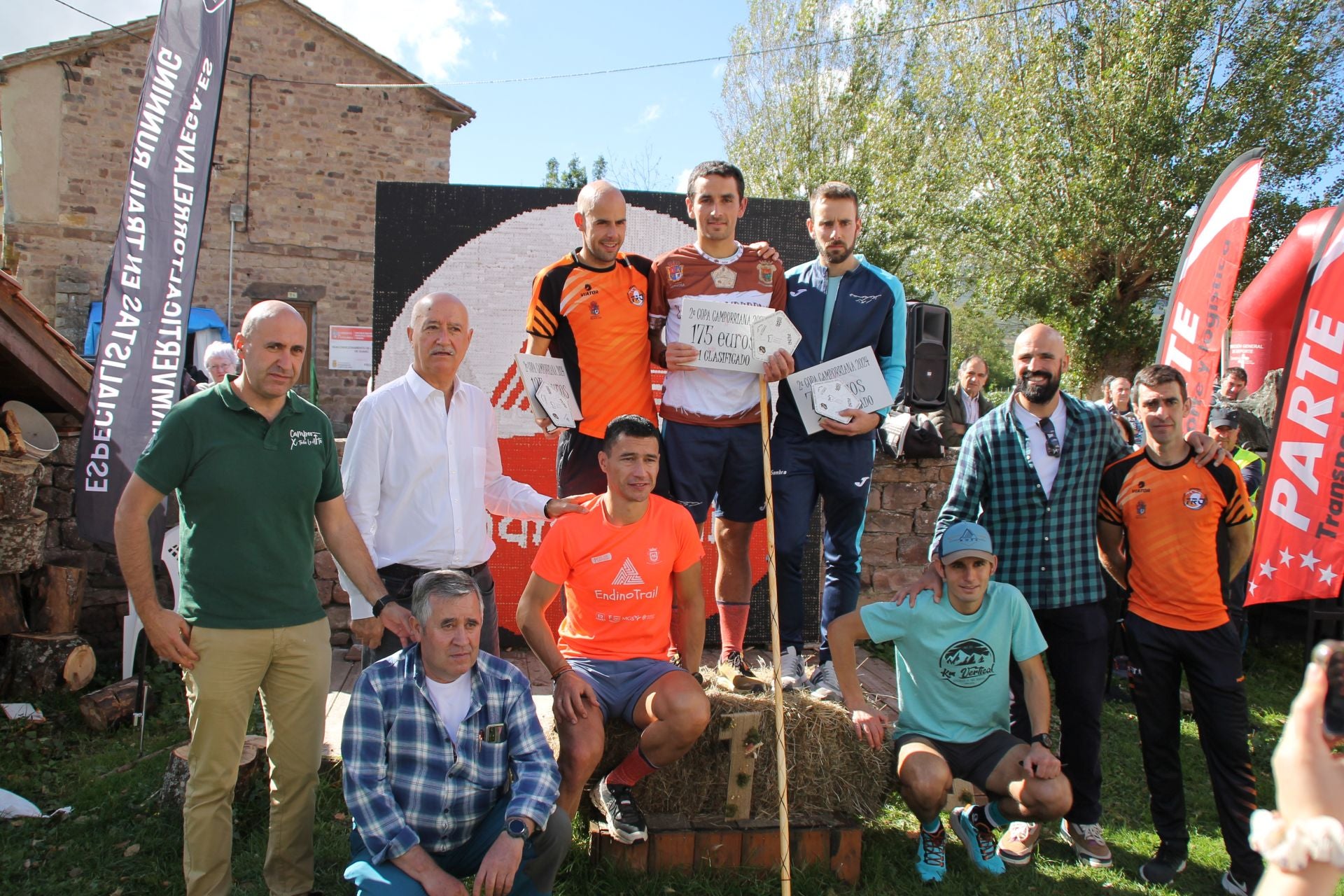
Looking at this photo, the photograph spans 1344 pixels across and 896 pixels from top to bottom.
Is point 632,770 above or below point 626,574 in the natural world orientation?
below

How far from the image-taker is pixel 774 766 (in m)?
3.50

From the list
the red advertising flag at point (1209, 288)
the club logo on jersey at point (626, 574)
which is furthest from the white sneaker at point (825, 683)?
the red advertising flag at point (1209, 288)

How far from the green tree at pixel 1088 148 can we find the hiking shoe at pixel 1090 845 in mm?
15583

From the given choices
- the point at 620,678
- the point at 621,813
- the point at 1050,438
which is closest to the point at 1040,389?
the point at 1050,438

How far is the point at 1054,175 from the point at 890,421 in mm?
13301

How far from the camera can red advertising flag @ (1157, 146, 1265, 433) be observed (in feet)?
17.3

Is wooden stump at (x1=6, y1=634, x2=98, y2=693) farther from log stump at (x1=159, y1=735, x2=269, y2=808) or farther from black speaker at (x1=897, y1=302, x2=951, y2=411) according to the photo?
black speaker at (x1=897, y1=302, x2=951, y2=411)

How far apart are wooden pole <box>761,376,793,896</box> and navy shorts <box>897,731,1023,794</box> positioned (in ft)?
1.68

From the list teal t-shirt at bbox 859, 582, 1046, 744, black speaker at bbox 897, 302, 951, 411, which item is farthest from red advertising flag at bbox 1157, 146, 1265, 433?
teal t-shirt at bbox 859, 582, 1046, 744

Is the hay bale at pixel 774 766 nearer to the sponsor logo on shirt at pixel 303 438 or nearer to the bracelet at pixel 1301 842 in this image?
the sponsor logo on shirt at pixel 303 438

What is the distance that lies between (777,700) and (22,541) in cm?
445

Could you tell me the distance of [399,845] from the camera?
2.53m

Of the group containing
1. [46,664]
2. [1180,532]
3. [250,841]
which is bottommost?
[250,841]

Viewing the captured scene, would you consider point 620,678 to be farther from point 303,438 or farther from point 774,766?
point 303,438
